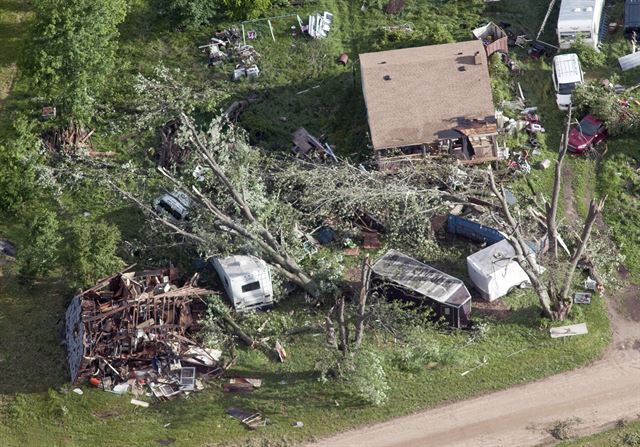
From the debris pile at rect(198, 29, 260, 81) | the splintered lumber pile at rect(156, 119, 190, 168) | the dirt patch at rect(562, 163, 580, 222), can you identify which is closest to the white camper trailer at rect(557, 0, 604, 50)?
the dirt patch at rect(562, 163, 580, 222)

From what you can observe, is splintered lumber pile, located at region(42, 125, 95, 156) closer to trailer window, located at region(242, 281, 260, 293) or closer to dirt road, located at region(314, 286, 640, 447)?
trailer window, located at region(242, 281, 260, 293)

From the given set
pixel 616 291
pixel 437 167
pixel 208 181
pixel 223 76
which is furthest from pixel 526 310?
pixel 223 76

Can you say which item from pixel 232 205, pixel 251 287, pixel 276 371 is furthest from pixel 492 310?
pixel 232 205

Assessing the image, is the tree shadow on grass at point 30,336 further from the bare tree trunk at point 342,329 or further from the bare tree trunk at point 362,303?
the bare tree trunk at point 362,303

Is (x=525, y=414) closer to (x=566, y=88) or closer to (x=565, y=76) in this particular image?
(x=566, y=88)

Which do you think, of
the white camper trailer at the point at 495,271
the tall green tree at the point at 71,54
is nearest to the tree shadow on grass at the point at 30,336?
the tall green tree at the point at 71,54

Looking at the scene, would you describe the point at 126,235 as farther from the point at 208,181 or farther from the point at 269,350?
the point at 269,350

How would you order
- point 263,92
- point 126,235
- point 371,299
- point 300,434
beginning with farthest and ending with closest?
point 263,92 < point 126,235 < point 371,299 < point 300,434
